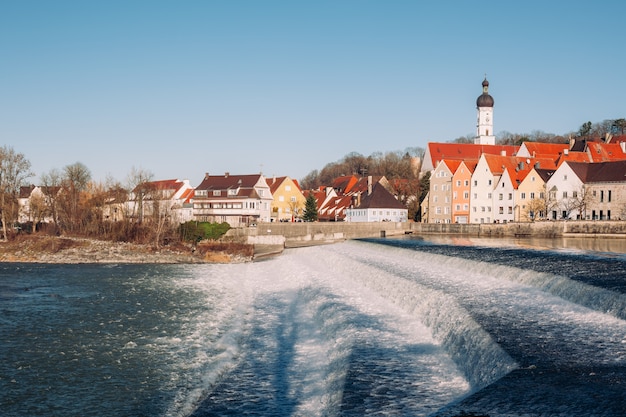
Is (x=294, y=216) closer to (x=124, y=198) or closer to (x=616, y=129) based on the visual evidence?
(x=124, y=198)

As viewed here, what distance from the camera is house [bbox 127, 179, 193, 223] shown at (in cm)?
5847

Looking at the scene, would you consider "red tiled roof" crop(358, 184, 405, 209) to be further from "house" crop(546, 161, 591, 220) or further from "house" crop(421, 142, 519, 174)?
"house" crop(421, 142, 519, 174)

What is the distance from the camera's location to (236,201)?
77.2m

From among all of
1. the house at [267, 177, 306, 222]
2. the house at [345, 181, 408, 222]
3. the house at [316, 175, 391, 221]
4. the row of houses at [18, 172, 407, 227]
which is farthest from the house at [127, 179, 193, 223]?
the house at [345, 181, 408, 222]

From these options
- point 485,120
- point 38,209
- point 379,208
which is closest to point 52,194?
point 38,209

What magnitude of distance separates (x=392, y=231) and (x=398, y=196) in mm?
21026

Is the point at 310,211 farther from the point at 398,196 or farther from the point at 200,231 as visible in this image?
the point at 200,231

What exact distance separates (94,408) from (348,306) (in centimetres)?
1213

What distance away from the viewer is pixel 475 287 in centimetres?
2259

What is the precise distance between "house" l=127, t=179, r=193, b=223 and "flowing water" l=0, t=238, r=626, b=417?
28484mm

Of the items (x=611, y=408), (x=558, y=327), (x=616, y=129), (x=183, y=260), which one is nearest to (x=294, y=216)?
(x=183, y=260)

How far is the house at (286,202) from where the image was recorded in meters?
85.6

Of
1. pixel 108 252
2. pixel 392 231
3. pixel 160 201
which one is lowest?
pixel 108 252

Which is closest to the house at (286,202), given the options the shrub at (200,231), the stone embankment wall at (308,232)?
the stone embankment wall at (308,232)
